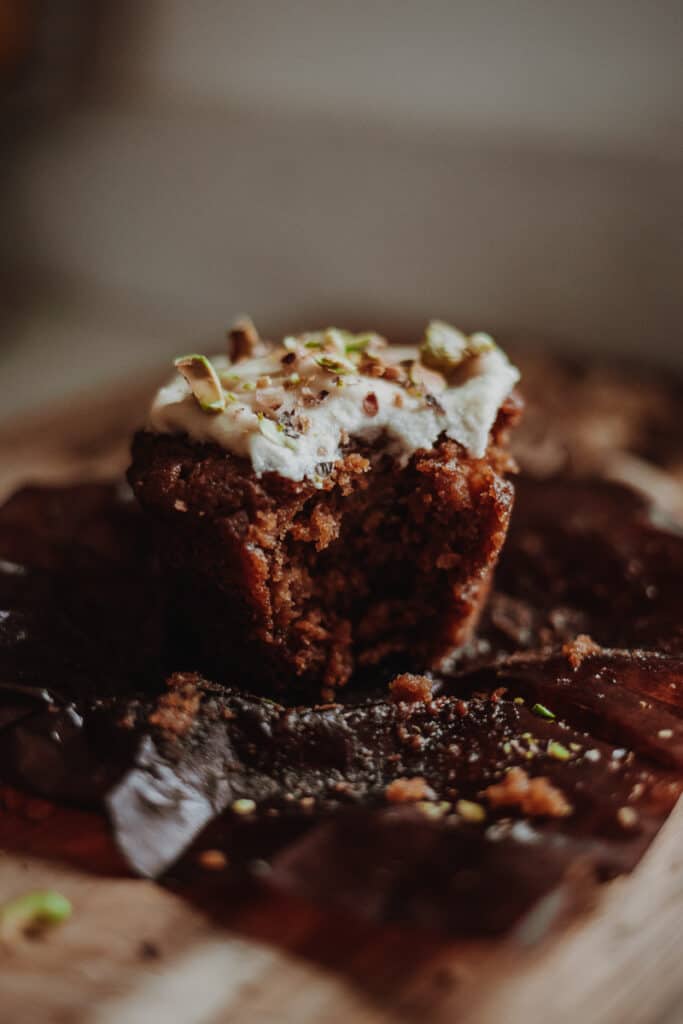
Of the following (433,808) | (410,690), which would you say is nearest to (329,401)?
(410,690)

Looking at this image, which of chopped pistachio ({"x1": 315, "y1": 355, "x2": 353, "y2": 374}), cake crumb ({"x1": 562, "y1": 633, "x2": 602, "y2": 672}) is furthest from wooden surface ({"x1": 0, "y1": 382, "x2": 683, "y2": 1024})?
chopped pistachio ({"x1": 315, "y1": 355, "x2": 353, "y2": 374})

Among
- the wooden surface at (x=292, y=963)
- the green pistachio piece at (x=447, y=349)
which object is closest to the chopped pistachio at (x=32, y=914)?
the wooden surface at (x=292, y=963)

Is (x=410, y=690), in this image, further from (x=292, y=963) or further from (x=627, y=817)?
(x=292, y=963)

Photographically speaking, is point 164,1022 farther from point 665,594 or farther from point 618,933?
point 665,594

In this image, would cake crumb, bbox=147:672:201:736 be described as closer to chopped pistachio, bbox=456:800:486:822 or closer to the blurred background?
chopped pistachio, bbox=456:800:486:822

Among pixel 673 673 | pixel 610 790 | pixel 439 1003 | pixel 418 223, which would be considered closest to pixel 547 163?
pixel 418 223

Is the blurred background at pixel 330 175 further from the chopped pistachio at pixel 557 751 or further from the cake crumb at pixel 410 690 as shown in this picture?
the chopped pistachio at pixel 557 751
